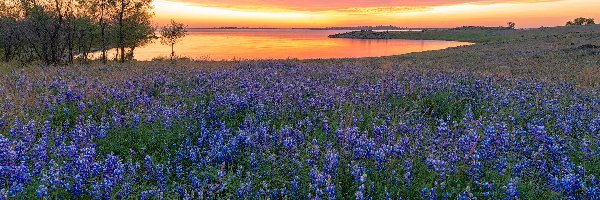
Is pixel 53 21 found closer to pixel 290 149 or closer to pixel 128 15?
pixel 128 15

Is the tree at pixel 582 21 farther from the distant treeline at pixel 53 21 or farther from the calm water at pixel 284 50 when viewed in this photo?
the distant treeline at pixel 53 21

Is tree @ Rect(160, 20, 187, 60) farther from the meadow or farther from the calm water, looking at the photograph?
the meadow

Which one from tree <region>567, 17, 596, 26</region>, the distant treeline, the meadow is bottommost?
the meadow

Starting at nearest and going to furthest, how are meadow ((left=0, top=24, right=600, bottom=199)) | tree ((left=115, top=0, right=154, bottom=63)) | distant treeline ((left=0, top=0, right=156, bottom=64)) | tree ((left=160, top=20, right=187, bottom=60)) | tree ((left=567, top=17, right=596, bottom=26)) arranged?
meadow ((left=0, top=24, right=600, bottom=199)) < distant treeline ((left=0, top=0, right=156, bottom=64)) < tree ((left=115, top=0, right=154, bottom=63)) < tree ((left=160, top=20, right=187, bottom=60)) < tree ((left=567, top=17, right=596, bottom=26))

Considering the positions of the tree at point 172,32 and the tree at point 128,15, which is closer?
the tree at point 128,15

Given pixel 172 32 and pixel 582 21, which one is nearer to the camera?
pixel 172 32

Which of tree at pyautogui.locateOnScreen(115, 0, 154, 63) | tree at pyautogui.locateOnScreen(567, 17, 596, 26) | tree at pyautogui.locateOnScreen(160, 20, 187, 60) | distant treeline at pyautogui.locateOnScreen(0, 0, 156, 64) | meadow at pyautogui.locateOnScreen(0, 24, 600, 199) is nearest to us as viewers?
meadow at pyautogui.locateOnScreen(0, 24, 600, 199)

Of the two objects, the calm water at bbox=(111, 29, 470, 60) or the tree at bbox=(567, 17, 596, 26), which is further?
the tree at bbox=(567, 17, 596, 26)

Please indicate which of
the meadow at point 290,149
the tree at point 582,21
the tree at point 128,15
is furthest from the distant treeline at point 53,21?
the tree at point 582,21

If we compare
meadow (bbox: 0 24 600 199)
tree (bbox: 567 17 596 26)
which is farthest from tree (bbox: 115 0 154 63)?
tree (bbox: 567 17 596 26)

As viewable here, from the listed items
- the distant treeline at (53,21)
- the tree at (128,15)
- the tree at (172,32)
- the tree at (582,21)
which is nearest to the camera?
the distant treeline at (53,21)

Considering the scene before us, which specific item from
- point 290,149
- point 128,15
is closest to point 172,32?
point 128,15

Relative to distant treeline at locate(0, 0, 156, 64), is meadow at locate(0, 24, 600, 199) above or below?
below

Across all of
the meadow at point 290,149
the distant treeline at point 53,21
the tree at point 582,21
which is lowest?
the meadow at point 290,149
